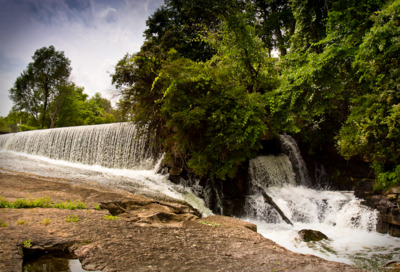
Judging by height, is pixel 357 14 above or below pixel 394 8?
above

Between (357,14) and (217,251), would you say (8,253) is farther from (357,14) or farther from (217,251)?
(357,14)

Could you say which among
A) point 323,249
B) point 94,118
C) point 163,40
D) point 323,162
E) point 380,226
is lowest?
point 323,249

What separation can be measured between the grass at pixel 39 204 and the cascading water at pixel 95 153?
4216 mm

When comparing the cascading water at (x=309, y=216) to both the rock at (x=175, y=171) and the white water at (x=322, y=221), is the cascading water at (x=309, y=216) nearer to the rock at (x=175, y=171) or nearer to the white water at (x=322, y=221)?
the white water at (x=322, y=221)

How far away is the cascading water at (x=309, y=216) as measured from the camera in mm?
5914

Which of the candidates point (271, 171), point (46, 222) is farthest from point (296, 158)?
point (46, 222)

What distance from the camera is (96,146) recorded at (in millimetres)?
13617

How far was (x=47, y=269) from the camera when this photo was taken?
93.4 inches

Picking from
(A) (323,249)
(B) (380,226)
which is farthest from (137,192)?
(B) (380,226)

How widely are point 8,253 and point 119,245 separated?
1158 mm

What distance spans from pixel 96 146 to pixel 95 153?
44cm

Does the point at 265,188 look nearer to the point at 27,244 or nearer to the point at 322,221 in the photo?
the point at 322,221

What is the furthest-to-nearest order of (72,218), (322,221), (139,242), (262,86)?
1. (262,86)
2. (322,221)
3. (72,218)
4. (139,242)

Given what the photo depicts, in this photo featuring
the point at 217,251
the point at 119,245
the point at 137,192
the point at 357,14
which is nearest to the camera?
the point at 119,245
